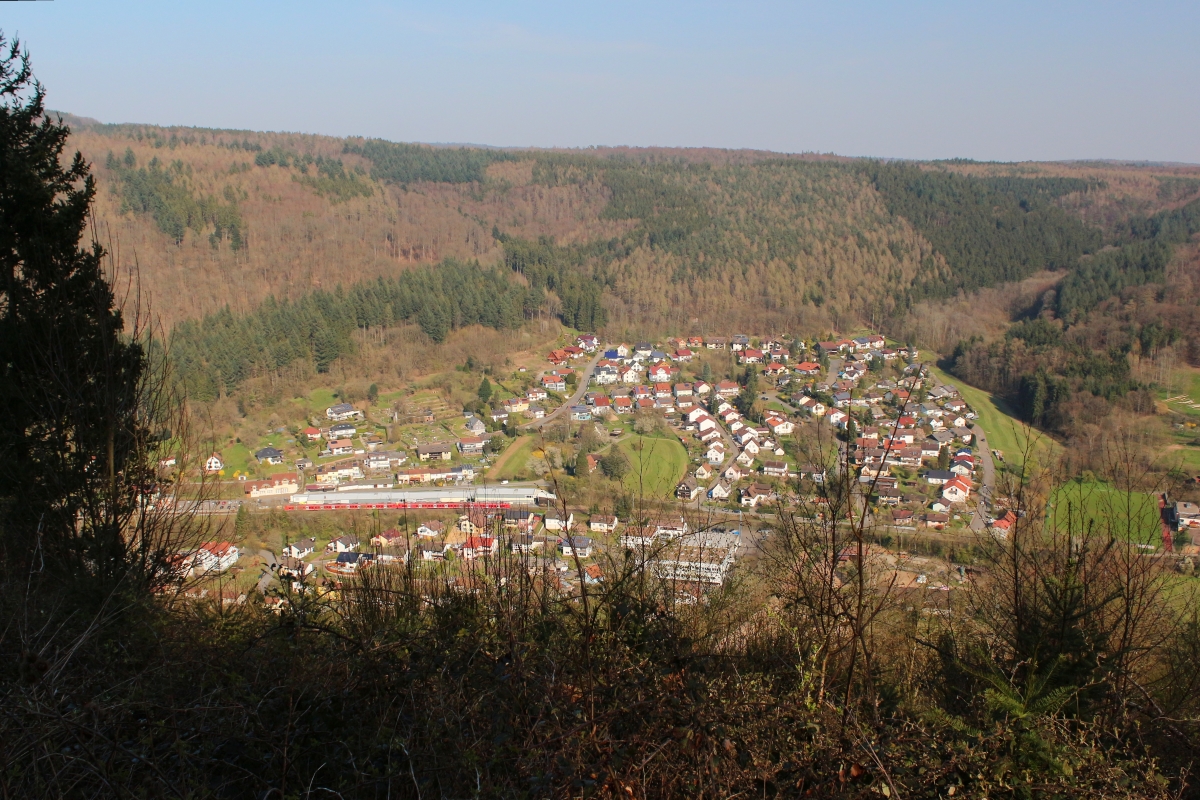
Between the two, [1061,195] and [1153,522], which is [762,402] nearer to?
[1153,522]

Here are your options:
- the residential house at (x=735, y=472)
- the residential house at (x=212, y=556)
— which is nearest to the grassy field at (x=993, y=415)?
the residential house at (x=735, y=472)

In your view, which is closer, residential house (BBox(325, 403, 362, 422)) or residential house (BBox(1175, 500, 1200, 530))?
residential house (BBox(1175, 500, 1200, 530))

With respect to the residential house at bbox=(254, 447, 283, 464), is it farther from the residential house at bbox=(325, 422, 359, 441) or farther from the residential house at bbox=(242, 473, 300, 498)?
the residential house at bbox=(325, 422, 359, 441)

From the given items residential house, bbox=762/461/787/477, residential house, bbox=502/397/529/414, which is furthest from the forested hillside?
residential house, bbox=762/461/787/477

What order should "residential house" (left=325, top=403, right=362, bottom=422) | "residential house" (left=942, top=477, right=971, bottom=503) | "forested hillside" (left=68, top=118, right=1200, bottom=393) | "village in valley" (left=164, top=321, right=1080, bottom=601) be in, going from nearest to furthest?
"village in valley" (left=164, top=321, right=1080, bottom=601), "residential house" (left=942, top=477, right=971, bottom=503), "residential house" (left=325, top=403, right=362, bottom=422), "forested hillside" (left=68, top=118, right=1200, bottom=393)

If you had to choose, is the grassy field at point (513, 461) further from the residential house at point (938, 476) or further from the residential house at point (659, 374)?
the residential house at point (659, 374)

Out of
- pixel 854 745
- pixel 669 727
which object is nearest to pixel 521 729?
pixel 669 727
